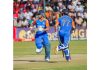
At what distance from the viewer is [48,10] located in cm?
2338

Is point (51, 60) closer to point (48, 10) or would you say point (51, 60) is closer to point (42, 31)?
point (42, 31)

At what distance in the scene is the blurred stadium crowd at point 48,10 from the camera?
22.5 metres

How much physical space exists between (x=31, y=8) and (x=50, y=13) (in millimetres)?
1476

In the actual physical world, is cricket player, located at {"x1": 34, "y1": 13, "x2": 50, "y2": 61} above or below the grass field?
above

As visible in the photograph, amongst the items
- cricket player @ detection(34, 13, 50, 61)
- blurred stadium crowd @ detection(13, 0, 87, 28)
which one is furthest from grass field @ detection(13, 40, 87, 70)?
blurred stadium crowd @ detection(13, 0, 87, 28)

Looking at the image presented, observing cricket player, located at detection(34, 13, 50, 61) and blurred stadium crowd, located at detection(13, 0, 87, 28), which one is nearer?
cricket player, located at detection(34, 13, 50, 61)

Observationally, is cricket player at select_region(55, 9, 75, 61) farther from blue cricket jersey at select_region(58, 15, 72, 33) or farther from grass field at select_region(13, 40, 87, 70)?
grass field at select_region(13, 40, 87, 70)

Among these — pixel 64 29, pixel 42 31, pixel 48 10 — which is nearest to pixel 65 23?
pixel 64 29

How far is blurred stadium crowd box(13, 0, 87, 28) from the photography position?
73.7ft

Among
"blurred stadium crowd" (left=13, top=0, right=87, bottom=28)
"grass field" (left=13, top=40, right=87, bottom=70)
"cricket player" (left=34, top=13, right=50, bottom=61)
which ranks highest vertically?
"blurred stadium crowd" (left=13, top=0, right=87, bottom=28)
